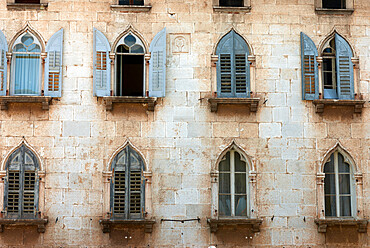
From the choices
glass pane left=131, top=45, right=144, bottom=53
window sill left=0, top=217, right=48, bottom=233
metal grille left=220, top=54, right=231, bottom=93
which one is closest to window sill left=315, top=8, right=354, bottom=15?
metal grille left=220, top=54, right=231, bottom=93

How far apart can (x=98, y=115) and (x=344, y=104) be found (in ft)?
24.5

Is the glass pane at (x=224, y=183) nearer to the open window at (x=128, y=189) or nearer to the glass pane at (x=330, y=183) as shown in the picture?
the open window at (x=128, y=189)

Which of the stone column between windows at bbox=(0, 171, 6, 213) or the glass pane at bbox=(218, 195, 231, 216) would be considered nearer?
the stone column between windows at bbox=(0, 171, 6, 213)

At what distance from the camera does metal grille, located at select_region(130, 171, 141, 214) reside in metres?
17.7

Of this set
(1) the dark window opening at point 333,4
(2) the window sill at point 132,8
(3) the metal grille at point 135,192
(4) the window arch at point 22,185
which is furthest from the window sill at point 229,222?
(1) the dark window opening at point 333,4

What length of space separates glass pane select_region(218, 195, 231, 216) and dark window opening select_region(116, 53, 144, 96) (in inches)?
159

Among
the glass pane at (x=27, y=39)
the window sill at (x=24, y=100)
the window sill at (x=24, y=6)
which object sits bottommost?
the window sill at (x=24, y=100)

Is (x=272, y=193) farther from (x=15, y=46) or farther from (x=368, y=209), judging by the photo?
(x=15, y=46)

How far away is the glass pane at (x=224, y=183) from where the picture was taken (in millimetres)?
18094

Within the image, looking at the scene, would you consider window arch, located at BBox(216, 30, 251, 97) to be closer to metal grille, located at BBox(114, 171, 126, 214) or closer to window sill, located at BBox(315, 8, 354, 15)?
window sill, located at BBox(315, 8, 354, 15)

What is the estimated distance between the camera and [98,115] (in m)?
18.0

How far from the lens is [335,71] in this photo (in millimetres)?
18875

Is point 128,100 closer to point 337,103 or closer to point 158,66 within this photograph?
point 158,66

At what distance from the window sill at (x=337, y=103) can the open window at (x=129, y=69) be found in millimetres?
4717
